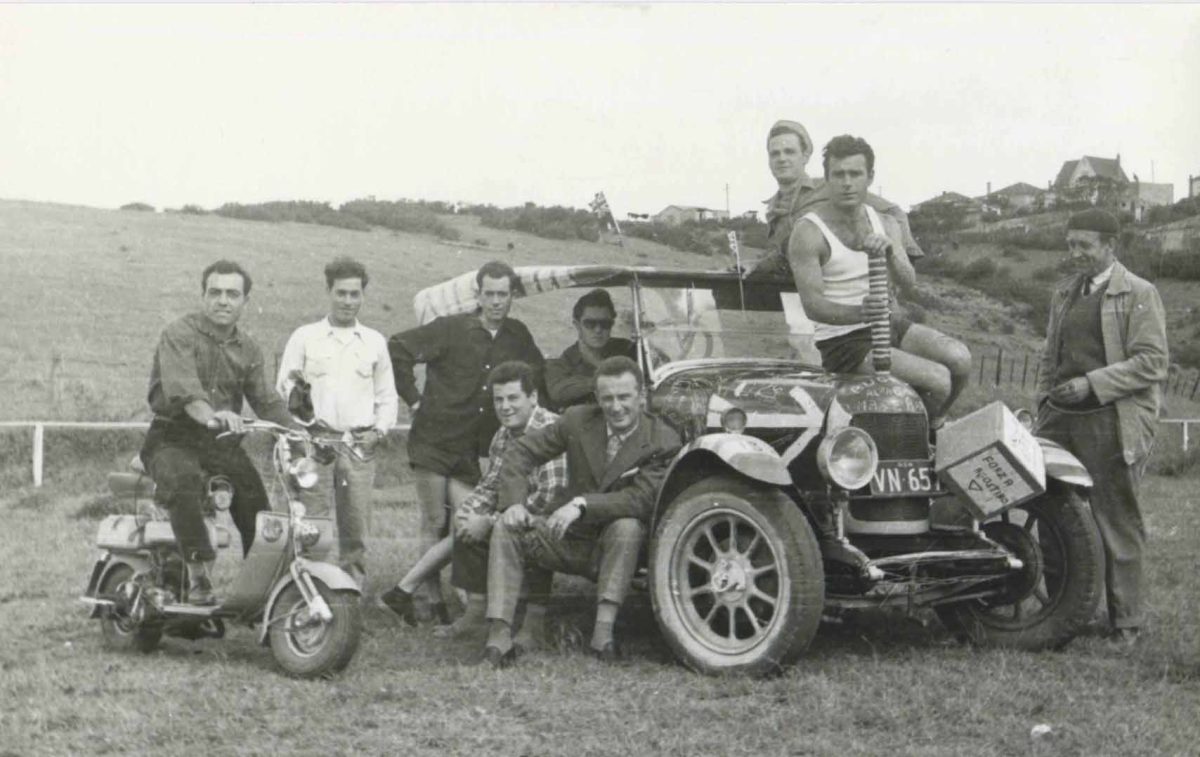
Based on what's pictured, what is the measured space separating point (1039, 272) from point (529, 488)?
34.1ft

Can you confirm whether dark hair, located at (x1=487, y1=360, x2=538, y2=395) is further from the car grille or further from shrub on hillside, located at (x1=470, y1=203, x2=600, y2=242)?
shrub on hillside, located at (x1=470, y1=203, x2=600, y2=242)

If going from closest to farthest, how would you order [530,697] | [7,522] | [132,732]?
[132,732] < [530,697] < [7,522]

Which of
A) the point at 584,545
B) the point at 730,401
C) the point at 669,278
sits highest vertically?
the point at 669,278

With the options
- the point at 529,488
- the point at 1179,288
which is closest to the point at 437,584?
the point at 529,488

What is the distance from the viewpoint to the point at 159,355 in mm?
5949

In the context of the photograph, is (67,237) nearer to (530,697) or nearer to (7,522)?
(7,522)

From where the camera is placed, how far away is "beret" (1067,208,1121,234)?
21.2ft

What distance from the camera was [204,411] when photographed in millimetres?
5727

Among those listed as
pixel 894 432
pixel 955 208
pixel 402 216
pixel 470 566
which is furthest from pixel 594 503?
pixel 402 216

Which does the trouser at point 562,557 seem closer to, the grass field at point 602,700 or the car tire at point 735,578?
the car tire at point 735,578

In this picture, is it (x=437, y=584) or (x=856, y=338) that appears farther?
(x=437, y=584)

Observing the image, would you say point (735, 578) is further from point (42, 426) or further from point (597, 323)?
point (42, 426)

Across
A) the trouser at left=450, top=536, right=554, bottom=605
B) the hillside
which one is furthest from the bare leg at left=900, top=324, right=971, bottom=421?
the hillside

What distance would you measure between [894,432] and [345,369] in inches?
116
